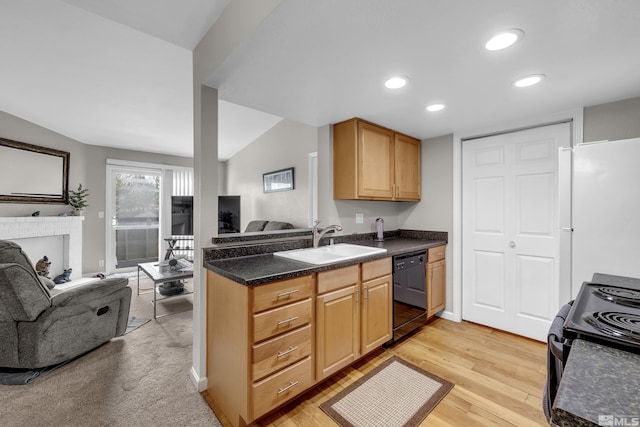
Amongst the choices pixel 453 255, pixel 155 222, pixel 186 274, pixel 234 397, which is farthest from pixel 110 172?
pixel 453 255

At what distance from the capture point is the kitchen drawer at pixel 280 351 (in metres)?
1.42

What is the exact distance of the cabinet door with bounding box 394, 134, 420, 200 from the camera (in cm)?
299

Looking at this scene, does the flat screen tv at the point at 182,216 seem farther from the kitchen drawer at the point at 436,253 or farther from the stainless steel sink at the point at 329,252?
the kitchen drawer at the point at 436,253

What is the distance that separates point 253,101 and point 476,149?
7.83 feet

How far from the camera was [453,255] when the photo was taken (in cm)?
301

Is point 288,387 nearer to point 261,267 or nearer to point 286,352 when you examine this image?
point 286,352

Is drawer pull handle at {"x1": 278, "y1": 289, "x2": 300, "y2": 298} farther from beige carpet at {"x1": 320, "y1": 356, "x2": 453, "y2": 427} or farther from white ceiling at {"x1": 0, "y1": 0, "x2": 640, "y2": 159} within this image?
white ceiling at {"x1": 0, "y1": 0, "x2": 640, "y2": 159}

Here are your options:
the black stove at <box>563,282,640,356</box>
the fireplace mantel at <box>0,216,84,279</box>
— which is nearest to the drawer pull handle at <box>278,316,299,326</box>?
the black stove at <box>563,282,640,356</box>

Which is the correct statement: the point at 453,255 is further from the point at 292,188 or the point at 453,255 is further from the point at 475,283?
the point at 292,188

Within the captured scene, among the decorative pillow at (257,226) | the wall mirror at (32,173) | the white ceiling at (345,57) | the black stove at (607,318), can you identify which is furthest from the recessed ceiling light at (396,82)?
the wall mirror at (32,173)

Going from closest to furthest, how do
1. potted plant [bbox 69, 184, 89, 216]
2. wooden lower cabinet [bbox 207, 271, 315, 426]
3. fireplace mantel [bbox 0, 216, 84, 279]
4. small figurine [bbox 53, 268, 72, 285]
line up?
wooden lower cabinet [bbox 207, 271, 315, 426] → fireplace mantel [bbox 0, 216, 84, 279] → small figurine [bbox 53, 268, 72, 285] → potted plant [bbox 69, 184, 89, 216]

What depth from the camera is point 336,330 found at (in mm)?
1860

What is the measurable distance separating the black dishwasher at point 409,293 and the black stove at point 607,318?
1.36m

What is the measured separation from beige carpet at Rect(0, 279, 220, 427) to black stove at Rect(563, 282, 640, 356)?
1802mm
